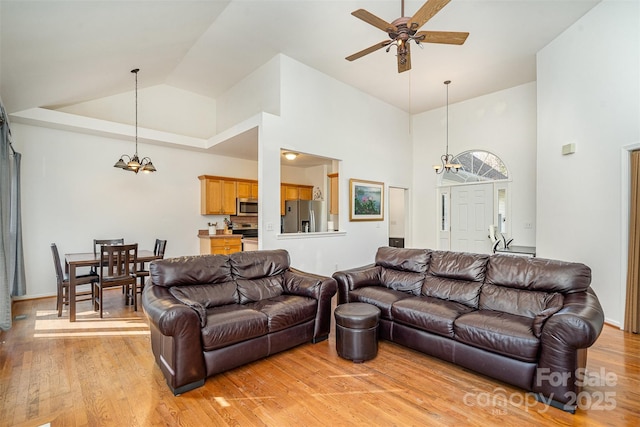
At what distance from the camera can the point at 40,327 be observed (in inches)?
146

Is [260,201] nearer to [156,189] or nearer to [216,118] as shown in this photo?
[156,189]

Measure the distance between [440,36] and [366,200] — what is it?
3.97 meters

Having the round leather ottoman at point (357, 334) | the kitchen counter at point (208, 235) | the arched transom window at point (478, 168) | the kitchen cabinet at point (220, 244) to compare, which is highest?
the arched transom window at point (478, 168)

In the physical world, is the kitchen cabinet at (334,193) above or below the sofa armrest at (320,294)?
above

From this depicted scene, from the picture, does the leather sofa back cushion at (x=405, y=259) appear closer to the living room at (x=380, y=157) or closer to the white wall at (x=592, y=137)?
the living room at (x=380, y=157)

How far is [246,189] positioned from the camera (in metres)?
7.32

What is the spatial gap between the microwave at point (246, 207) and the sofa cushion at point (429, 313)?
4907mm

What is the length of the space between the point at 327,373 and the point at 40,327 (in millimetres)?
3632

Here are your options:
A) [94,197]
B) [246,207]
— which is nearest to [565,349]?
[246,207]

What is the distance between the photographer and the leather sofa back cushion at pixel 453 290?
3.09 metres

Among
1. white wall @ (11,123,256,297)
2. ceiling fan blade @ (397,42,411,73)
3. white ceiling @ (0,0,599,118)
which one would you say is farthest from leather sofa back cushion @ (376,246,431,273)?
white wall @ (11,123,256,297)

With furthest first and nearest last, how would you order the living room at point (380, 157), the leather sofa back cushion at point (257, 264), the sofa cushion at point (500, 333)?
the living room at point (380, 157) → the leather sofa back cushion at point (257, 264) → the sofa cushion at point (500, 333)

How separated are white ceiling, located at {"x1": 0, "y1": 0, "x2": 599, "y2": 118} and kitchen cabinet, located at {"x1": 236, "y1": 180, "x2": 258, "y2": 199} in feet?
7.44

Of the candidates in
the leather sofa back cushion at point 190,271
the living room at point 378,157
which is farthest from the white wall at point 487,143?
the leather sofa back cushion at point 190,271
